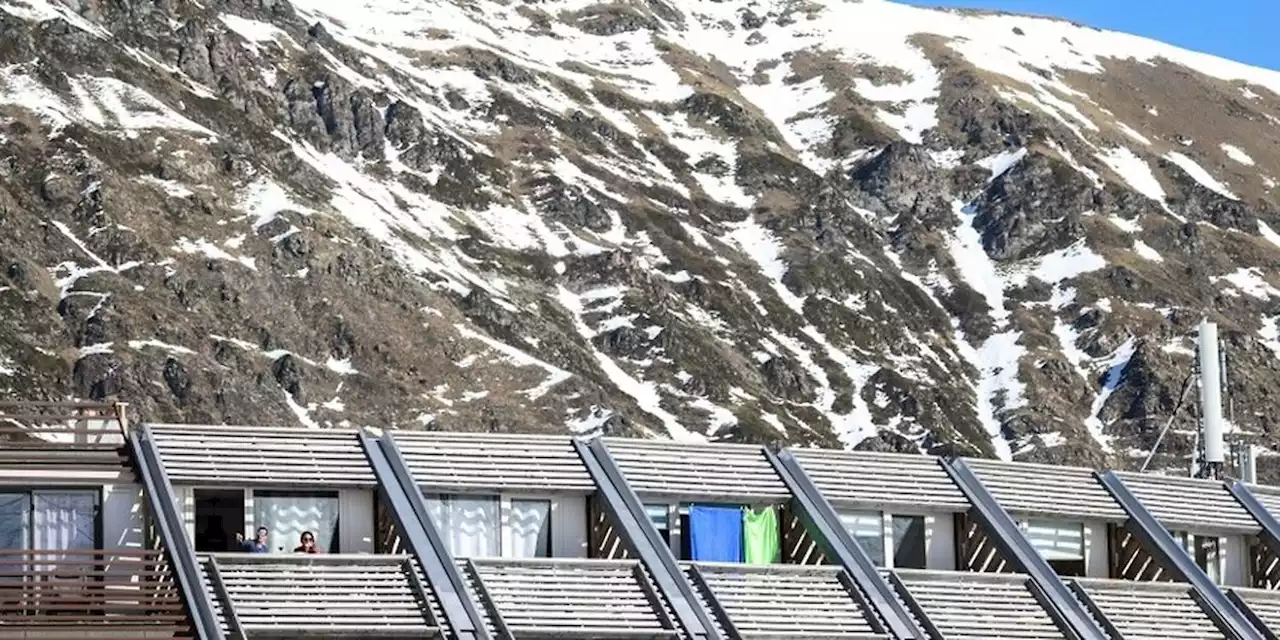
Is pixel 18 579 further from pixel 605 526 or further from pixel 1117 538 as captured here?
pixel 1117 538

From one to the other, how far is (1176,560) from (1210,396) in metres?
10.3

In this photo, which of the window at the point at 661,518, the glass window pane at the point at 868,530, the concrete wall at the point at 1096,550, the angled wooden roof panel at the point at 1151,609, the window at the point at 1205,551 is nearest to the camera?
the window at the point at 661,518

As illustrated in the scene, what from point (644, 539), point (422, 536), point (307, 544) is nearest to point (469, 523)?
point (422, 536)

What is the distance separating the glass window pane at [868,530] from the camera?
69.1m

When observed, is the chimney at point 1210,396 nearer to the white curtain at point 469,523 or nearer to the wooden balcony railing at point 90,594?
the white curtain at point 469,523

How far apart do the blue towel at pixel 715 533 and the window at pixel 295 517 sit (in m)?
8.91

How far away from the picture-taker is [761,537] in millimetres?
68062

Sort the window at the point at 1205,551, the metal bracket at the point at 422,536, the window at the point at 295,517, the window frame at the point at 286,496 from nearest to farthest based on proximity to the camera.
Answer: the metal bracket at the point at 422,536 < the window frame at the point at 286,496 < the window at the point at 295,517 < the window at the point at 1205,551

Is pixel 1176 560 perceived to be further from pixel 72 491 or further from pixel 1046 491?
pixel 72 491

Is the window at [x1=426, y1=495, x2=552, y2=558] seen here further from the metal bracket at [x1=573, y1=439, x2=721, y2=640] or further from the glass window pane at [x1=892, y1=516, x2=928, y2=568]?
the glass window pane at [x1=892, y1=516, x2=928, y2=568]

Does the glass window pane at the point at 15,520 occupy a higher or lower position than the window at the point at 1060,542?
higher

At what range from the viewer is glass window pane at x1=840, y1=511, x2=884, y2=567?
227 ft

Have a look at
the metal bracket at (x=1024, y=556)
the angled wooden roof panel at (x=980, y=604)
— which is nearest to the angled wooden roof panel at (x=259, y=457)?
the angled wooden roof panel at (x=980, y=604)

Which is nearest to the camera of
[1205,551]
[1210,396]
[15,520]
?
[15,520]
